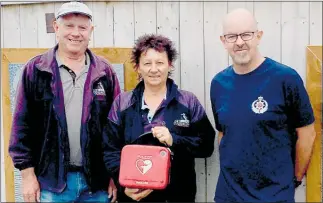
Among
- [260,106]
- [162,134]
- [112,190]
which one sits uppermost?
[260,106]

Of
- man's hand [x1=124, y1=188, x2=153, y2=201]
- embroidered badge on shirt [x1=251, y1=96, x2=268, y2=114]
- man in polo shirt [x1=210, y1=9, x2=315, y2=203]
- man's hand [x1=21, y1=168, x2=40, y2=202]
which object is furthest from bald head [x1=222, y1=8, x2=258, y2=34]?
man's hand [x1=21, y1=168, x2=40, y2=202]

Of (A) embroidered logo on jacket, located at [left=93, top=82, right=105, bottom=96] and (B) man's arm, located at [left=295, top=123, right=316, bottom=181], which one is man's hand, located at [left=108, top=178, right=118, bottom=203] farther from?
(B) man's arm, located at [left=295, top=123, right=316, bottom=181]

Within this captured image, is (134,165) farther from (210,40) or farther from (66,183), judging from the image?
(210,40)

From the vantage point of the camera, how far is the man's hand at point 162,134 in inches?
118

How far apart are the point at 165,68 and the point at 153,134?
444 mm

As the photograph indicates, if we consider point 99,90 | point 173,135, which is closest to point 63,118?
point 99,90

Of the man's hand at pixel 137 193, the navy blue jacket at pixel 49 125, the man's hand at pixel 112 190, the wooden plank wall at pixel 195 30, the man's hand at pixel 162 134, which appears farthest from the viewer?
the wooden plank wall at pixel 195 30

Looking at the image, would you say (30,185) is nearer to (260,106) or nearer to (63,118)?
(63,118)

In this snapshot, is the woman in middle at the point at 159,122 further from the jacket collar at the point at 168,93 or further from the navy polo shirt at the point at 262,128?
the navy polo shirt at the point at 262,128

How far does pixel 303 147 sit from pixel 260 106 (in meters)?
0.47

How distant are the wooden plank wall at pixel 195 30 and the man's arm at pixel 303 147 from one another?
1.93 ft

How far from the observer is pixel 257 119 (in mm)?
2896

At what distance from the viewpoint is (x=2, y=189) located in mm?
4141

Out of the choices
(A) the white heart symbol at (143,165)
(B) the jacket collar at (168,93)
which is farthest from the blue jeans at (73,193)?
(B) the jacket collar at (168,93)
